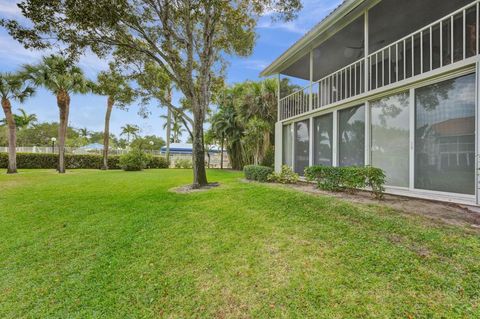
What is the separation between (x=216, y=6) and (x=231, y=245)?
6.89 meters

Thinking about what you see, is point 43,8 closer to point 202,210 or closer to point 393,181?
point 202,210

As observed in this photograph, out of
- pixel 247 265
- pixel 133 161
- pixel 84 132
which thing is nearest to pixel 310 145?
pixel 247 265

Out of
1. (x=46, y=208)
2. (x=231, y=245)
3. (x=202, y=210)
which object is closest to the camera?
(x=231, y=245)

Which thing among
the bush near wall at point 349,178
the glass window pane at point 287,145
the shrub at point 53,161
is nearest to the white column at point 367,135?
the bush near wall at point 349,178

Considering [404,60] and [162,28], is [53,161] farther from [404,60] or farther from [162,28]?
[404,60]

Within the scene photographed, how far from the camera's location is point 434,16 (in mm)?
6301

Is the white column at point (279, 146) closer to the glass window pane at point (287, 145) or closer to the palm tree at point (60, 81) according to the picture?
the glass window pane at point (287, 145)

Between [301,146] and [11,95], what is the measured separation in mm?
17756

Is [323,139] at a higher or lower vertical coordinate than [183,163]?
higher

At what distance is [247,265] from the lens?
299 centimetres

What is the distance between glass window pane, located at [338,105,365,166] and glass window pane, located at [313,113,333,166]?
0.43m

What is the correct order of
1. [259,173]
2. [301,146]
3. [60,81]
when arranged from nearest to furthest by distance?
[301,146] → [259,173] → [60,81]

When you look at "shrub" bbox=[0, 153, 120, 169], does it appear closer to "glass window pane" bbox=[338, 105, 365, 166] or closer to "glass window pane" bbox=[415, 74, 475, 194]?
"glass window pane" bbox=[338, 105, 365, 166]

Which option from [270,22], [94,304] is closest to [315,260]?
[94,304]
